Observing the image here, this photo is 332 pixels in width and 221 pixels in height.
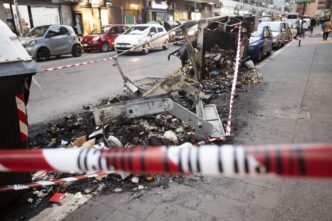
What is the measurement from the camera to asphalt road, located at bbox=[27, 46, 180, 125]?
784cm

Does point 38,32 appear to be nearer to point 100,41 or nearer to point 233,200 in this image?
point 100,41

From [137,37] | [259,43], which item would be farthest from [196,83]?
[137,37]

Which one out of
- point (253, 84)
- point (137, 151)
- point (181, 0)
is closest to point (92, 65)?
point (253, 84)

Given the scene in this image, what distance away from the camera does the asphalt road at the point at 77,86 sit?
784 centimetres

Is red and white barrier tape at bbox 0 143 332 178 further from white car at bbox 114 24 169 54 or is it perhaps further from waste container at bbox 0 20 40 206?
white car at bbox 114 24 169 54

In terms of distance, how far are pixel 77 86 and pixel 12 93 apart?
747cm

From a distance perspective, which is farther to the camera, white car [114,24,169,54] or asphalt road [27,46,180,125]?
white car [114,24,169,54]

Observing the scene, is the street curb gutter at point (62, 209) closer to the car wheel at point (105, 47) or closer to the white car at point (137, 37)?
the white car at point (137, 37)

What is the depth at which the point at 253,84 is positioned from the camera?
32.6ft

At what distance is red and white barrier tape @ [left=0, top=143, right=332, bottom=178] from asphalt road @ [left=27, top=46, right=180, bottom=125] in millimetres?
3745

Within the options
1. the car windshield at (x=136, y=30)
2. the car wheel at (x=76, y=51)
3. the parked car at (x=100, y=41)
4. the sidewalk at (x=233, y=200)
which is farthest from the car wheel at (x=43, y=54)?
the sidewalk at (x=233, y=200)

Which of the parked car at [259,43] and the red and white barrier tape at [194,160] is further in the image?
the parked car at [259,43]

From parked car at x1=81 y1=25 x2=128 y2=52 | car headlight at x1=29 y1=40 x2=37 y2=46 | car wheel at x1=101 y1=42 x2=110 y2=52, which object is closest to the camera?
car headlight at x1=29 y1=40 x2=37 y2=46

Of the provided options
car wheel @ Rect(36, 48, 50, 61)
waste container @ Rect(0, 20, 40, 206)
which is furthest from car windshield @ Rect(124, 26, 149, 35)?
waste container @ Rect(0, 20, 40, 206)
